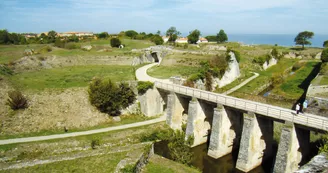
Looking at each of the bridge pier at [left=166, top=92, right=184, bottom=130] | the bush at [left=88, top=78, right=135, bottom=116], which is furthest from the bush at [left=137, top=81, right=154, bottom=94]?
the bridge pier at [left=166, top=92, right=184, bottom=130]

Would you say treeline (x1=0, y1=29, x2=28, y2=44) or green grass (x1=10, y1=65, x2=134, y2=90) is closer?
green grass (x1=10, y1=65, x2=134, y2=90)

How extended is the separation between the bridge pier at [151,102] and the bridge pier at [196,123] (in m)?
7.08

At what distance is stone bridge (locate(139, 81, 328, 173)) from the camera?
21125mm

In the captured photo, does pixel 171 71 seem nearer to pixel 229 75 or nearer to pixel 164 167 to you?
pixel 229 75

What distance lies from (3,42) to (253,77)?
2843 inches

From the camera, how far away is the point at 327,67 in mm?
48000

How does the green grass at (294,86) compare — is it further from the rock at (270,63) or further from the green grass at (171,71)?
the green grass at (171,71)

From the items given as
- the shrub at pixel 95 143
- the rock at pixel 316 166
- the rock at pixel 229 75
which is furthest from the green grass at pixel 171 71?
the rock at pixel 316 166

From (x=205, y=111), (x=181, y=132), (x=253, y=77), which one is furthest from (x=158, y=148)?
(x=253, y=77)

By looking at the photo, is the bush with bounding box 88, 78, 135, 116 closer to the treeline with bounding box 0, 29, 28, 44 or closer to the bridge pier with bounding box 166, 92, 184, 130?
the bridge pier with bounding box 166, 92, 184, 130

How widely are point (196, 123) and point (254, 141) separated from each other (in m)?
7.48

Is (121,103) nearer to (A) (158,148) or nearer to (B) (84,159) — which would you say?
(A) (158,148)

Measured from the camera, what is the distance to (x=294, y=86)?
155ft

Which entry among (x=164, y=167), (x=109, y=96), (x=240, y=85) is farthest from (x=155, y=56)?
(x=164, y=167)
